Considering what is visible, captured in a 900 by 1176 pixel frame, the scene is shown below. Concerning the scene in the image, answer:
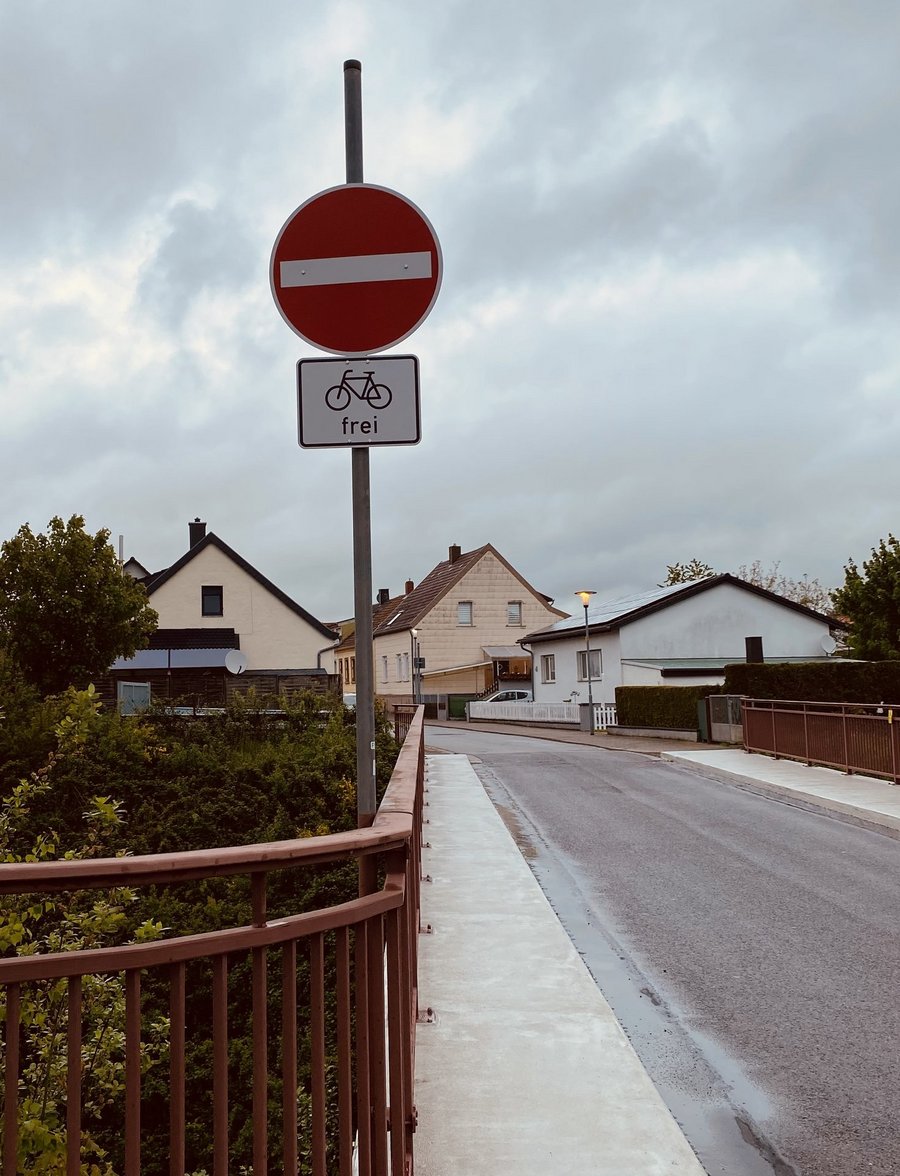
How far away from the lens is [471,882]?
8023 millimetres

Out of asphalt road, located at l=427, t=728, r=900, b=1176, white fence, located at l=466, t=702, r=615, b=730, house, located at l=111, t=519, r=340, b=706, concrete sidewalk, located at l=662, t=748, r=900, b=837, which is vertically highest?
house, located at l=111, t=519, r=340, b=706

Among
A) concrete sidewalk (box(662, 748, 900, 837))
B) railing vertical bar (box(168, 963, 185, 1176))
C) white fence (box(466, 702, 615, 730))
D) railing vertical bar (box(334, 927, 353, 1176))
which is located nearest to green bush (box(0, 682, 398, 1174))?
railing vertical bar (box(334, 927, 353, 1176))

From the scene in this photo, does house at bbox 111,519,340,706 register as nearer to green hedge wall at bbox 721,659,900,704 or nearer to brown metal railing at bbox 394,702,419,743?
green hedge wall at bbox 721,659,900,704

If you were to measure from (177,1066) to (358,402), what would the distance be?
193 centimetres

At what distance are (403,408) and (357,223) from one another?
0.66 meters

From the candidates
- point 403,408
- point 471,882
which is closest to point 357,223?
point 403,408

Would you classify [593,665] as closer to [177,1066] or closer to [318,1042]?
[318,1042]

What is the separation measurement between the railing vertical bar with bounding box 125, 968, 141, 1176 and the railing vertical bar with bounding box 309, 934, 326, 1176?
16.1 inches

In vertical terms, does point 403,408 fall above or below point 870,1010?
above

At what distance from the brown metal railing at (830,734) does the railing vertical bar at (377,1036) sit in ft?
44.3

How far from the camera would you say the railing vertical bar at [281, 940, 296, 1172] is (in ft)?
6.98

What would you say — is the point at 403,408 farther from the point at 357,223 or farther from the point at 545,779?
the point at 545,779

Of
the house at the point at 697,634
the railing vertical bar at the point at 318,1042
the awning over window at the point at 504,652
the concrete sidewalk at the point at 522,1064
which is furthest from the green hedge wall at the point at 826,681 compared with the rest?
the awning over window at the point at 504,652

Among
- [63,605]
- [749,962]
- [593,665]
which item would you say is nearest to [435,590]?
[593,665]
